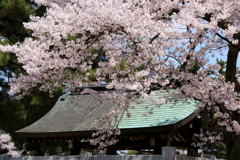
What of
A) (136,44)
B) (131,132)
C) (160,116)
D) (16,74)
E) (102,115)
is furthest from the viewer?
(16,74)

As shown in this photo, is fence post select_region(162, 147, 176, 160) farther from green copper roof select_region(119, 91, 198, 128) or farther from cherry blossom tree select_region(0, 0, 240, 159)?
green copper roof select_region(119, 91, 198, 128)

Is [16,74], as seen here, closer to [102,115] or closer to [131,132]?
[102,115]

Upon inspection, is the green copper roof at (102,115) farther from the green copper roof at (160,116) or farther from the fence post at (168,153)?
the fence post at (168,153)

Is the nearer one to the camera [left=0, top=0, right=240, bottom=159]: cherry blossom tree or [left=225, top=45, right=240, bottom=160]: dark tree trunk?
[left=0, top=0, right=240, bottom=159]: cherry blossom tree

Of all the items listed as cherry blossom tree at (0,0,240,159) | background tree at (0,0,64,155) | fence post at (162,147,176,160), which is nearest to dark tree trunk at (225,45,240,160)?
cherry blossom tree at (0,0,240,159)

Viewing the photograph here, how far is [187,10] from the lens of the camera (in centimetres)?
710

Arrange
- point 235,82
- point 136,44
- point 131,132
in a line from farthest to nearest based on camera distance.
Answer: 1. point 131,132
2. point 235,82
3. point 136,44

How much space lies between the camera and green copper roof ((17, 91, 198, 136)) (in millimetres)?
9516

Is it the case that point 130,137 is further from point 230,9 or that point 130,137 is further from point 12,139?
point 12,139

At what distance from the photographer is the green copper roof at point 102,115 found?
9.52 metres

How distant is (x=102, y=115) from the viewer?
10695 millimetres

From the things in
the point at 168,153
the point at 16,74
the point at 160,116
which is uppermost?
the point at 16,74

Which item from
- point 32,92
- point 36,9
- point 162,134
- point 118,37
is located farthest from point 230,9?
point 36,9

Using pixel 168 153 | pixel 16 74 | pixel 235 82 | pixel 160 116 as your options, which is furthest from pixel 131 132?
pixel 16 74
